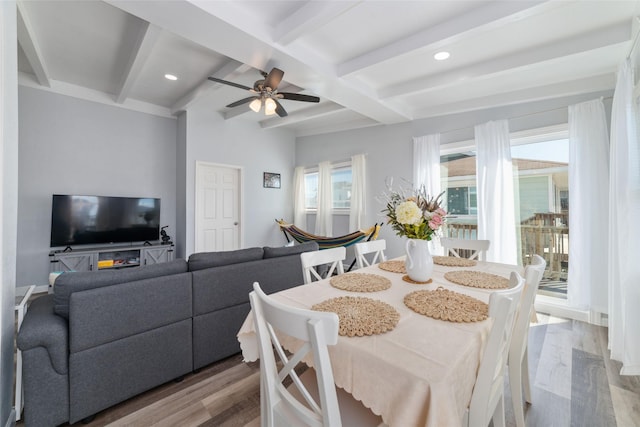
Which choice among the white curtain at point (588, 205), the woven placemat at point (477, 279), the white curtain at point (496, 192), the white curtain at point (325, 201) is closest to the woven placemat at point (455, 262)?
the woven placemat at point (477, 279)

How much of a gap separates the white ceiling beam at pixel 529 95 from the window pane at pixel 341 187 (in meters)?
1.67

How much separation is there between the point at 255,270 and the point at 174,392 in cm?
91

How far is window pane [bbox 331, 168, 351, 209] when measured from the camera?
16.8 feet

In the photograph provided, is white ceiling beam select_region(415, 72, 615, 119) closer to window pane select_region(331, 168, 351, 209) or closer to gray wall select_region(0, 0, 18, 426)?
window pane select_region(331, 168, 351, 209)

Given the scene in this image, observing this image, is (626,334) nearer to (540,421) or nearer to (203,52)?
(540,421)

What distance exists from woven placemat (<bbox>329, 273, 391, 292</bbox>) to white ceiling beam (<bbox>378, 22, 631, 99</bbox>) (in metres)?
2.51

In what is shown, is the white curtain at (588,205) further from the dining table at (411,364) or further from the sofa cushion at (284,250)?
the sofa cushion at (284,250)

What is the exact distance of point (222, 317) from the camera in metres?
1.97

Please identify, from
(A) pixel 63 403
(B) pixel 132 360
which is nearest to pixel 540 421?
(B) pixel 132 360

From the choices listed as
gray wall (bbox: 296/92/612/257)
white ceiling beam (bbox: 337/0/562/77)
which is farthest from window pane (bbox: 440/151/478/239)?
white ceiling beam (bbox: 337/0/562/77)

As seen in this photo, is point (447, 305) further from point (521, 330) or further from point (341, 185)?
point (341, 185)

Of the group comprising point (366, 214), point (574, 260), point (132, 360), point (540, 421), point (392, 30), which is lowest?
point (540, 421)

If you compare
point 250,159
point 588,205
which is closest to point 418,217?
point 588,205

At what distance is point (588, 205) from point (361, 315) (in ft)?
10.3
